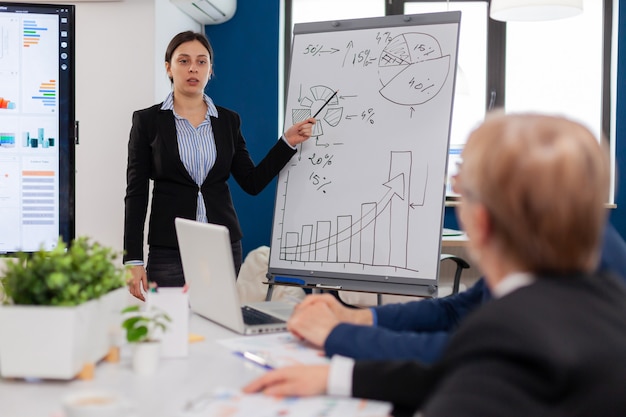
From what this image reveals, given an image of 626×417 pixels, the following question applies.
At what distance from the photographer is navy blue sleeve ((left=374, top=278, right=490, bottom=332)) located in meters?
1.78

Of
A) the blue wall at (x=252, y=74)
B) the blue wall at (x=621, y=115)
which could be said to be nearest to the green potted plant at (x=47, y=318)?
the blue wall at (x=252, y=74)

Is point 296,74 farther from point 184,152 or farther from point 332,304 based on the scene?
point 332,304

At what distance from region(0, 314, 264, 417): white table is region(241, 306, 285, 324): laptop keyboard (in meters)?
0.23

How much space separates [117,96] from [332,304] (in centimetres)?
252

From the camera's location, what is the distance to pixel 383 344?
1443 mm

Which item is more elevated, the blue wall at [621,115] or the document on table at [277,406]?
the blue wall at [621,115]

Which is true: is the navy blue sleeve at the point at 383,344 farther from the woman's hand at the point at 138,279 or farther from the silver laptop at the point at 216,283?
the woman's hand at the point at 138,279

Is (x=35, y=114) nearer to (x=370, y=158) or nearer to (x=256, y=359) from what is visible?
(x=370, y=158)

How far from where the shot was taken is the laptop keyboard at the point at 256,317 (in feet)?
5.98

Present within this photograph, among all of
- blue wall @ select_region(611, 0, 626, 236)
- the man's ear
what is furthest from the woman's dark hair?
blue wall @ select_region(611, 0, 626, 236)

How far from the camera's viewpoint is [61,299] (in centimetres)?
132

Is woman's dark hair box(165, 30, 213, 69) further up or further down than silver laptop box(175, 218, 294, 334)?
further up

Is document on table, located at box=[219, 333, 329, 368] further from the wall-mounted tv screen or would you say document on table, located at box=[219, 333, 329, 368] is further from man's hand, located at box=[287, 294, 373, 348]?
the wall-mounted tv screen

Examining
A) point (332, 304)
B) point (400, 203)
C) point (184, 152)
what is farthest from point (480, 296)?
point (184, 152)
